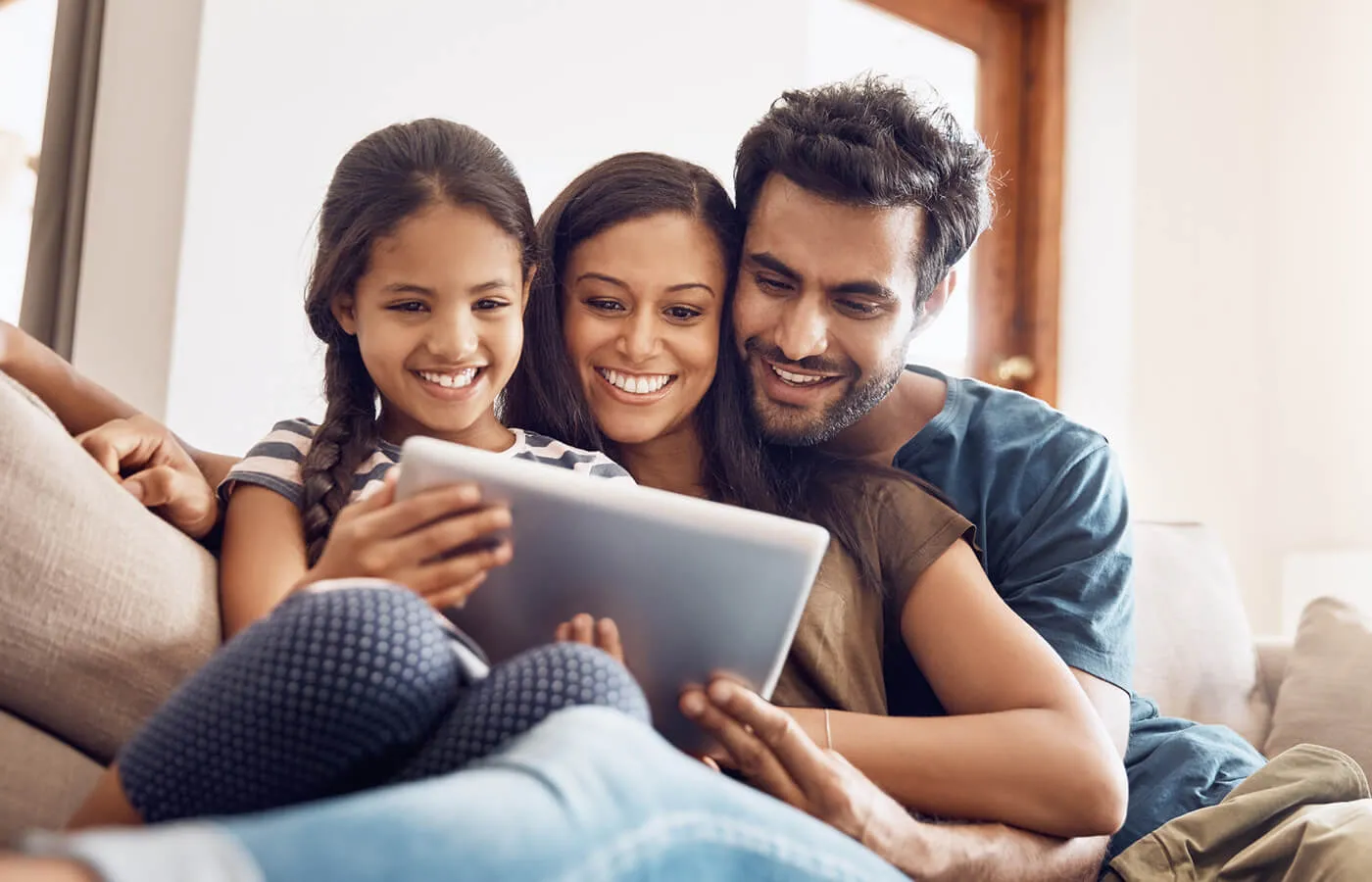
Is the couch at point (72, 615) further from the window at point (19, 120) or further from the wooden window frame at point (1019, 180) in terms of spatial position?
the wooden window frame at point (1019, 180)

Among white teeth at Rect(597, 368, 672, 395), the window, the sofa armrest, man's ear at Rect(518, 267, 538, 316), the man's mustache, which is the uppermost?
the window

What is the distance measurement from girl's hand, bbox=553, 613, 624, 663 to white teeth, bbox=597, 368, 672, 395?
539 millimetres

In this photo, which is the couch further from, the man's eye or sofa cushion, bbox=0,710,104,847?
the man's eye

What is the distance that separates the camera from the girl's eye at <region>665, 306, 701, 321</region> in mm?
1438

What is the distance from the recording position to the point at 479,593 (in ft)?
3.03

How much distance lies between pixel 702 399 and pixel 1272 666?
1332 mm

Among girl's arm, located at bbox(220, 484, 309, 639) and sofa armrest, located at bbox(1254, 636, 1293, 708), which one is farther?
sofa armrest, located at bbox(1254, 636, 1293, 708)

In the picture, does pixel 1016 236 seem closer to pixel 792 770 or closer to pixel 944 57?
pixel 944 57

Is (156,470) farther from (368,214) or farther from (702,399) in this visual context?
(702,399)

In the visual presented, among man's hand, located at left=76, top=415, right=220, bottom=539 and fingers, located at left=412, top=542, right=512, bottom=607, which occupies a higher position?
man's hand, located at left=76, top=415, right=220, bottom=539

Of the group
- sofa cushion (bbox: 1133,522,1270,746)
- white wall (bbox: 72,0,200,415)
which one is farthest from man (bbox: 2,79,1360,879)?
white wall (bbox: 72,0,200,415)

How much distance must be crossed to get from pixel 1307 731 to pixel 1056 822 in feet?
3.54

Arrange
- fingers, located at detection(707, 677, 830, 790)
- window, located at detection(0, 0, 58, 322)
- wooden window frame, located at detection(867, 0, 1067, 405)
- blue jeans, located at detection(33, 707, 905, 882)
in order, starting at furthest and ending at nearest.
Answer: wooden window frame, located at detection(867, 0, 1067, 405) → window, located at detection(0, 0, 58, 322) → fingers, located at detection(707, 677, 830, 790) → blue jeans, located at detection(33, 707, 905, 882)

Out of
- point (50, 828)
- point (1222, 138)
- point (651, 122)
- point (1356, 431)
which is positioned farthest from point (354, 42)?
point (1356, 431)
